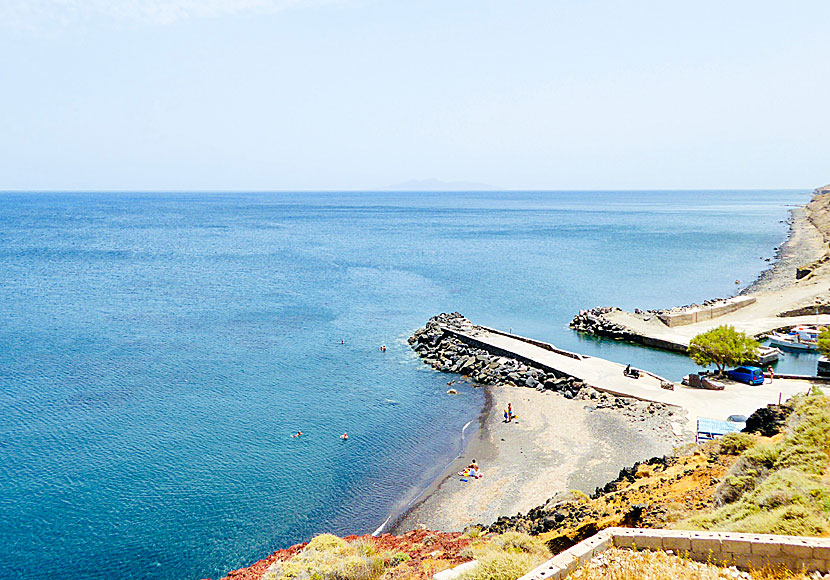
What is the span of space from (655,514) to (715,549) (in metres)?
5.29

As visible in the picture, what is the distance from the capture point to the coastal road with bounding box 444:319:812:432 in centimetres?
3484

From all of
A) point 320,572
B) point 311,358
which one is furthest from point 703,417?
point 311,358

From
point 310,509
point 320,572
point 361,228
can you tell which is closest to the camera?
point 320,572

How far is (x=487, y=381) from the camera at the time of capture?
44.9 metres

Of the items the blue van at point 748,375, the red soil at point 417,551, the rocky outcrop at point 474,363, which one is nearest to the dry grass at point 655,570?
the red soil at point 417,551

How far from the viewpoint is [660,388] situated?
39156mm

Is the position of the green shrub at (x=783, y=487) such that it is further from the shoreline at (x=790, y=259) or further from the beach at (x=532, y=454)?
the shoreline at (x=790, y=259)

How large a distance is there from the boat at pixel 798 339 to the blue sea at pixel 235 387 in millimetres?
4591

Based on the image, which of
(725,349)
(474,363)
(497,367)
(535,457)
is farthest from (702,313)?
(535,457)

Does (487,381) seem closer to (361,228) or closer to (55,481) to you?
(55,481)

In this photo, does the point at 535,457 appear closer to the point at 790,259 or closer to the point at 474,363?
the point at 474,363

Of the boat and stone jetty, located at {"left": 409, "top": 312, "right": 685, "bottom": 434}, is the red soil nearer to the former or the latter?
stone jetty, located at {"left": 409, "top": 312, "right": 685, "bottom": 434}

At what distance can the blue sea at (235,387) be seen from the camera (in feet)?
88.5

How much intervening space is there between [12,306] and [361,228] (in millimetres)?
118436
